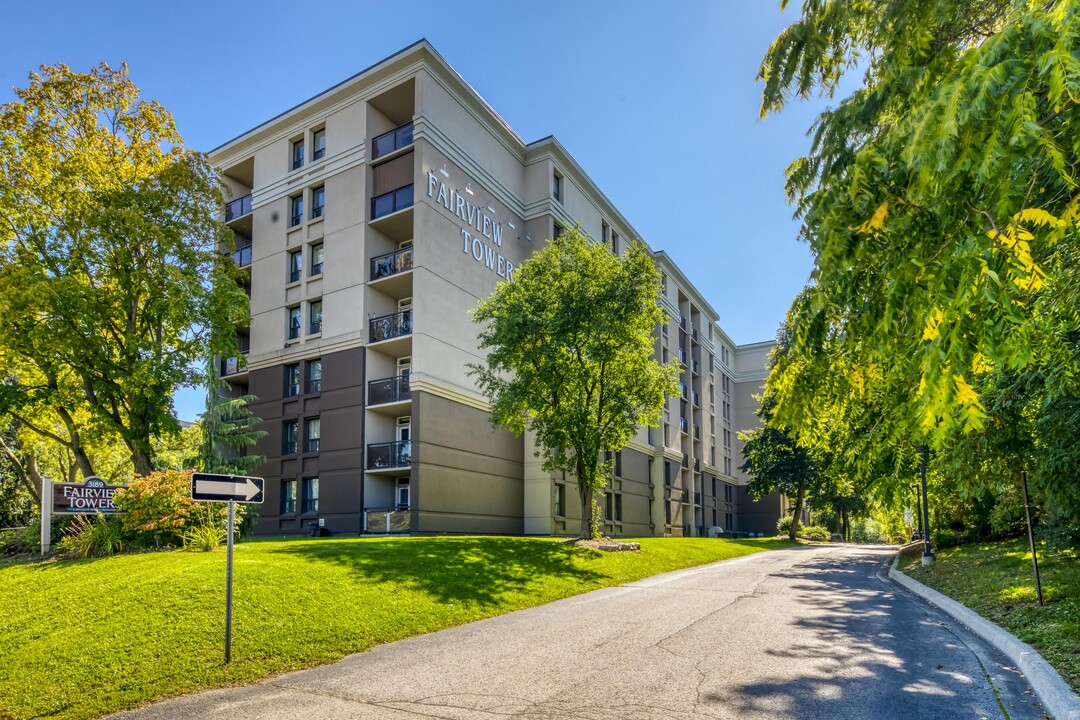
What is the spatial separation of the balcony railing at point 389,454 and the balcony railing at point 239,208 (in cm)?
1426

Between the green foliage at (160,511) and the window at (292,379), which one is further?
the window at (292,379)

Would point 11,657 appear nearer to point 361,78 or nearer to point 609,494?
point 361,78

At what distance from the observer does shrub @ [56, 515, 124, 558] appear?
46.2ft

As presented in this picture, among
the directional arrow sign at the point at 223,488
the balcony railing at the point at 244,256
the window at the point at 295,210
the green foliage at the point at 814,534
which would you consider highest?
the window at the point at 295,210

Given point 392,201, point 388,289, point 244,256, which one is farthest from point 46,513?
point 244,256

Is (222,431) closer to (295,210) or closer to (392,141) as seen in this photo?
(295,210)

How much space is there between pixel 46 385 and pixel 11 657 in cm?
1873

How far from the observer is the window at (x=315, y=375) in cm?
2855

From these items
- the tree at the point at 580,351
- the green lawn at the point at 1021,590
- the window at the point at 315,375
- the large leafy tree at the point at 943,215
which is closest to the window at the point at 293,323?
the window at the point at 315,375

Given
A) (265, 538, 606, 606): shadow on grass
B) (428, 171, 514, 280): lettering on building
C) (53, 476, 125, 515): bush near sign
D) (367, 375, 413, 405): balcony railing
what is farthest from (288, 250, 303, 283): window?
(53, 476, 125, 515): bush near sign

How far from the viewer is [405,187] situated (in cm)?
2739

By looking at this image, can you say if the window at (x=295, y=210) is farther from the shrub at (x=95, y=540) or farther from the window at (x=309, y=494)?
the shrub at (x=95, y=540)

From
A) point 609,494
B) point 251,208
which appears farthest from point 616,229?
point 251,208

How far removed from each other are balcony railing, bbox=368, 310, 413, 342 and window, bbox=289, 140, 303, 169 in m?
9.25
